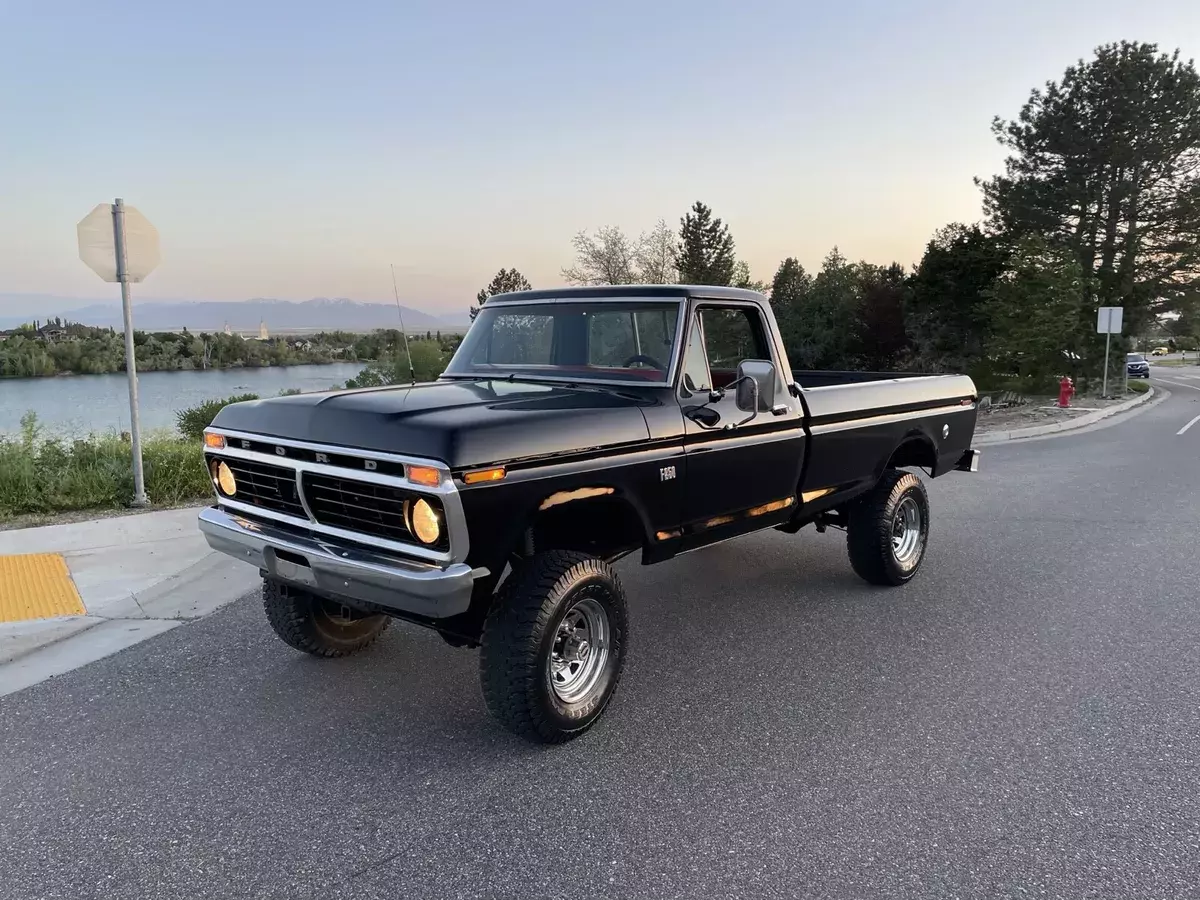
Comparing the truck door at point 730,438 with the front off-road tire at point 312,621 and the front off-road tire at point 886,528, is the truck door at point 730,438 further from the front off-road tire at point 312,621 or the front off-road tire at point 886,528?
the front off-road tire at point 312,621

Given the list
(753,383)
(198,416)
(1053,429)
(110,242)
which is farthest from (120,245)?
(1053,429)

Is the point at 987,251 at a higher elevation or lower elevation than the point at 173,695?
higher

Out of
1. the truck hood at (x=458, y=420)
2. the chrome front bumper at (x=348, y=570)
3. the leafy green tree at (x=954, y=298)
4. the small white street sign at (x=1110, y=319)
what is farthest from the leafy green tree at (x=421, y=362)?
the leafy green tree at (x=954, y=298)

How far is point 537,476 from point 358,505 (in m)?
0.77

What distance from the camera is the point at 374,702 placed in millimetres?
4066

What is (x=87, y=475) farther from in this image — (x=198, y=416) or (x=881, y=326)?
(x=881, y=326)

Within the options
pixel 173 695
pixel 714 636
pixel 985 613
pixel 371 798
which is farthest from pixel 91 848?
pixel 985 613

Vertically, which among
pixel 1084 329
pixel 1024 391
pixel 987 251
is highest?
pixel 987 251

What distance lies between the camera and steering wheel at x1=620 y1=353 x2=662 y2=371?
4383 mm

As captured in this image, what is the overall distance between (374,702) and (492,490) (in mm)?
1509

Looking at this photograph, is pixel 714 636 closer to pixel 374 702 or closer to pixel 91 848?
pixel 374 702

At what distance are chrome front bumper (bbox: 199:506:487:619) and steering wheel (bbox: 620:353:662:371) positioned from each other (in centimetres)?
160

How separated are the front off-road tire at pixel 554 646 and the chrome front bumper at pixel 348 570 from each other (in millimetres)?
286

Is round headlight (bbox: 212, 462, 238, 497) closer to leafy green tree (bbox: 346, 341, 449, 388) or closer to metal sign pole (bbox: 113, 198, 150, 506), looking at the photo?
leafy green tree (bbox: 346, 341, 449, 388)
